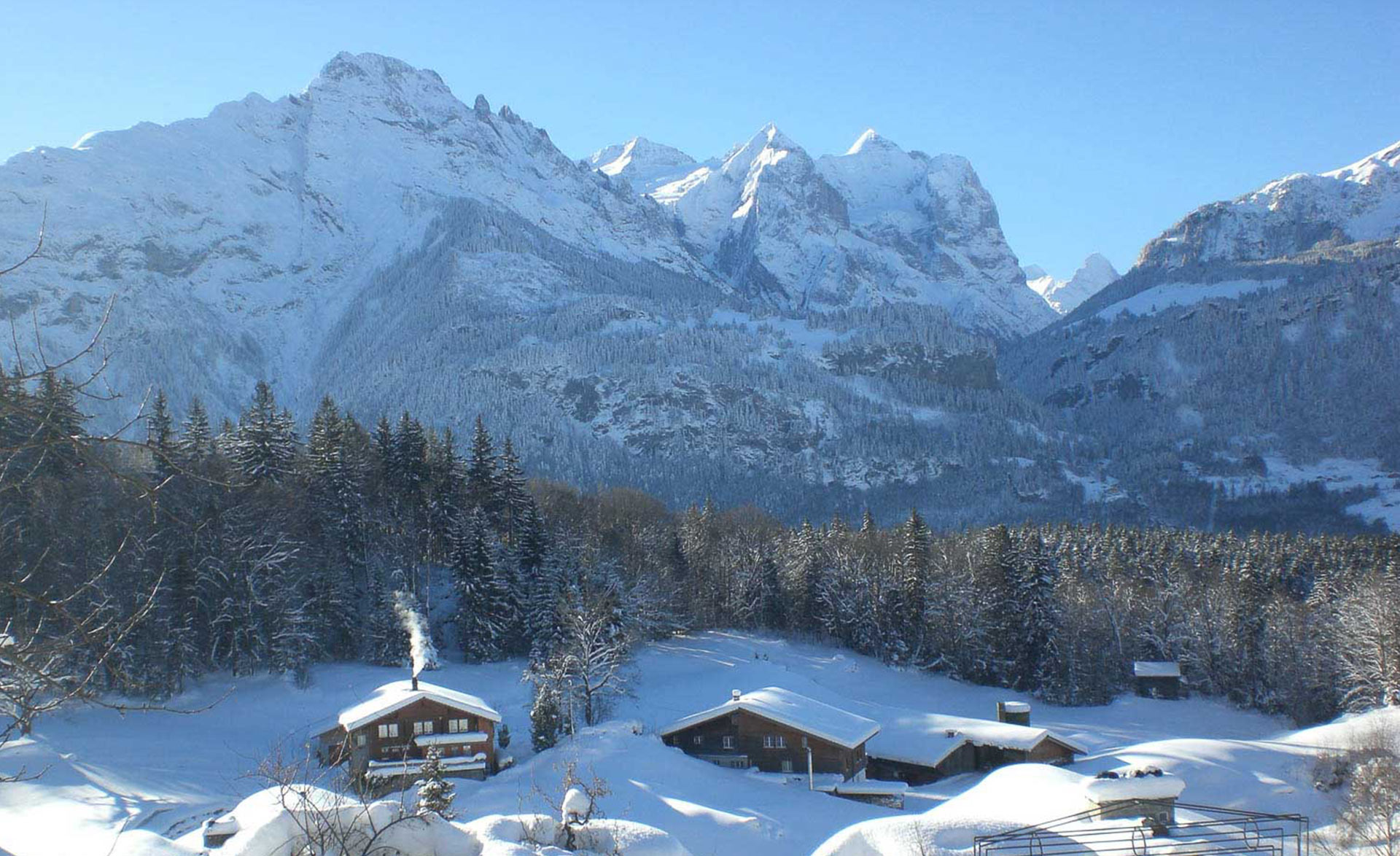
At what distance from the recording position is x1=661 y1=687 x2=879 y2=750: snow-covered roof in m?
40.7

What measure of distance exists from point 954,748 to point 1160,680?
980 inches

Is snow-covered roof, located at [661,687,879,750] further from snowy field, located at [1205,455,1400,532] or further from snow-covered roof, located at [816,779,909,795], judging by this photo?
snowy field, located at [1205,455,1400,532]

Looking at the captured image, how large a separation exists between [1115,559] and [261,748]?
61784 mm

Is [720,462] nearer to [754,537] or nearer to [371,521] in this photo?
[754,537]

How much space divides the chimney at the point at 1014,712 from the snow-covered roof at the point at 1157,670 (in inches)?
633

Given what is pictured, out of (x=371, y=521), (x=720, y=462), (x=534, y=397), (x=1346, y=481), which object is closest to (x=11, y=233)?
(x=534, y=397)

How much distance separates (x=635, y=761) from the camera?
3762 centimetres

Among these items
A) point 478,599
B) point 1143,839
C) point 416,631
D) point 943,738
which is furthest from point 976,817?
point 478,599

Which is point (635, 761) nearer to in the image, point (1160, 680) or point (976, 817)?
point (976, 817)

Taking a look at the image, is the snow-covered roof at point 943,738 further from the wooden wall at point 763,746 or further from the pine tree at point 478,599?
the pine tree at point 478,599

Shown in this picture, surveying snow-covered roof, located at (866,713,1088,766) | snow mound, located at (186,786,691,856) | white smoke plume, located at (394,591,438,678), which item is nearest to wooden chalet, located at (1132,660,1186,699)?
snow-covered roof, located at (866,713,1088,766)

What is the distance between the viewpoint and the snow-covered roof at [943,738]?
44406mm

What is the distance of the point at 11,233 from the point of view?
629 ft

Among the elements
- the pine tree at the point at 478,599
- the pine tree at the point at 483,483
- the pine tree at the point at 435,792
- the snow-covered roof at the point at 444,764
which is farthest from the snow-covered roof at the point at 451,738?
the pine tree at the point at 483,483
